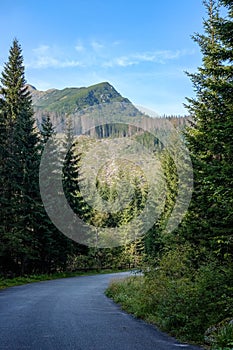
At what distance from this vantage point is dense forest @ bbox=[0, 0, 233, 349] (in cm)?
905

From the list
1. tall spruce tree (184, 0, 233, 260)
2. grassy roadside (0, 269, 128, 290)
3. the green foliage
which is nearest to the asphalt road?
the green foliage

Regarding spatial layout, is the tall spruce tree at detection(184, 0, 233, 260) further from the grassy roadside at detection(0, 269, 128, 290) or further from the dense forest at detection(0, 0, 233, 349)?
the grassy roadside at detection(0, 269, 128, 290)

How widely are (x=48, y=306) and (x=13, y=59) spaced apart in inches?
1277

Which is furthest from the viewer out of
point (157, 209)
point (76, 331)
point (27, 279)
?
point (157, 209)

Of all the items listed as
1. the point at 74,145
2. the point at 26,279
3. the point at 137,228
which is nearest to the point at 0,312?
the point at 26,279

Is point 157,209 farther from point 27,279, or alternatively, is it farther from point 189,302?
point 189,302

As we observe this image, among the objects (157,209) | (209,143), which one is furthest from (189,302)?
(157,209)

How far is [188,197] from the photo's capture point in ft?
66.9

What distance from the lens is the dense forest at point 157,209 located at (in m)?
9.05

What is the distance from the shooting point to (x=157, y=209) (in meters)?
48.2

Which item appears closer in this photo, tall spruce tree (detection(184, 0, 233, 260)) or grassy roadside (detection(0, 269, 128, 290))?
tall spruce tree (detection(184, 0, 233, 260))

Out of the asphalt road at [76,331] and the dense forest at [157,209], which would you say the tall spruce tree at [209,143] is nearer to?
the dense forest at [157,209]

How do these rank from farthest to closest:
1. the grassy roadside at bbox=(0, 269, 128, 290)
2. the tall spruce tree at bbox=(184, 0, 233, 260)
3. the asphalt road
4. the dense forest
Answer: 1. the grassy roadside at bbox=(0, 269, 128, 290)
2. the tall spruce tree at bbox=(184, 0, 233, 260)
3. the dense forest
4. the asphalt road

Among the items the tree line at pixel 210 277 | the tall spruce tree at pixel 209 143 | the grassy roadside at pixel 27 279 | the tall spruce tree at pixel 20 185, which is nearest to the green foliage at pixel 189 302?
the tree line at pixel 210 277
